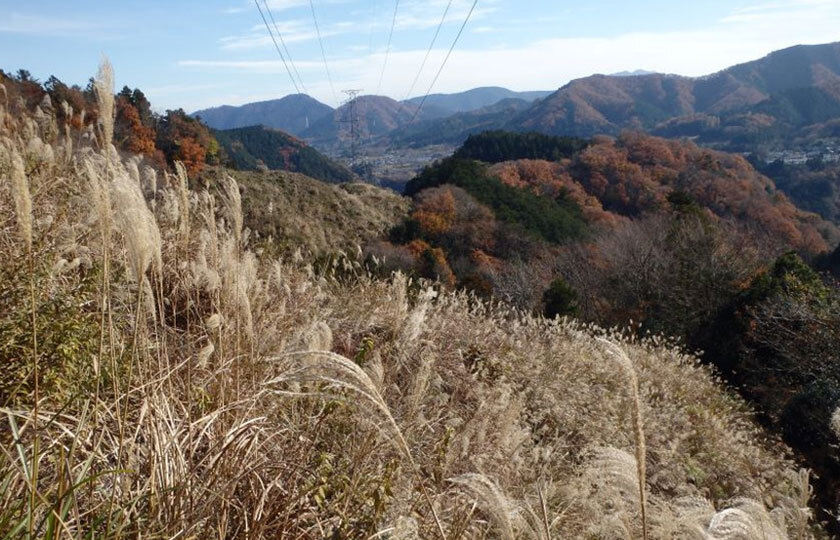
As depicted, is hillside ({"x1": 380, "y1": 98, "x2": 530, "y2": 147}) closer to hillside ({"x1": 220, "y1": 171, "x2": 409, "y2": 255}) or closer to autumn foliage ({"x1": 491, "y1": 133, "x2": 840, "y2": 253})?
autumn foliage ({"x1": 491, "y1": 133, "x2": 840, "y2": 253})

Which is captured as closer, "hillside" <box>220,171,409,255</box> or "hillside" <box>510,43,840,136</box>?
"hillside" <box>220,171,409,255</box>

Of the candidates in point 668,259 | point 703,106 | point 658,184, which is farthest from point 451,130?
point 668,259

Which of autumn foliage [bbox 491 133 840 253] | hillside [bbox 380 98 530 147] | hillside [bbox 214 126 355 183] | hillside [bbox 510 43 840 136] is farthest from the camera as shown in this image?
hillside [bbox 380 98 530 147]

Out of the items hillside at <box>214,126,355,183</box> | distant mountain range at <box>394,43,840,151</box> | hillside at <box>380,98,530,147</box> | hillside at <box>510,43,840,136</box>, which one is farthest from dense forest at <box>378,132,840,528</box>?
hillside at <box>380,98,530,147</box>

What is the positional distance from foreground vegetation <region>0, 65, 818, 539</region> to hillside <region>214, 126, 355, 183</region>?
2763 inches

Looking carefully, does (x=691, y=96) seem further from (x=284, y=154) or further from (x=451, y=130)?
(x=284, y=154)

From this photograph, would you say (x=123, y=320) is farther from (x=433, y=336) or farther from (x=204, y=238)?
(x=433, y=336)

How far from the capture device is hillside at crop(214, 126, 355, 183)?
75188 mm

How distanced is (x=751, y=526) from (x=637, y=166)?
51.7 meters

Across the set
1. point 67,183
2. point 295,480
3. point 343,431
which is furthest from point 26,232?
point 67,183

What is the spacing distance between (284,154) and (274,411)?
80352mm

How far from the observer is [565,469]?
12.2 feet

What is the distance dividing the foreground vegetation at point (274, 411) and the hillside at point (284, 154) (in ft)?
230

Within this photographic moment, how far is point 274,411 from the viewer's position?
2.48m
